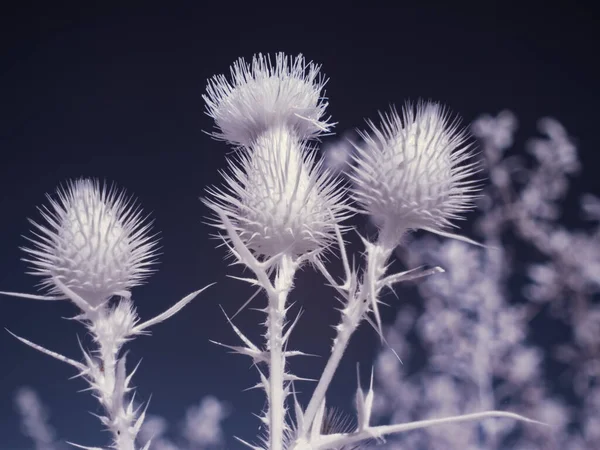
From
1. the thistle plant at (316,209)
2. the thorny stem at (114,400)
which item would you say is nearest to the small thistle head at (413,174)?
the thistle plant at (316,209)

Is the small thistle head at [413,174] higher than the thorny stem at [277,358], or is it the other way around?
the small thistle head at [413,174]

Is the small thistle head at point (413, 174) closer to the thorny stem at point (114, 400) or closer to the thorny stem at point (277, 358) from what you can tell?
the thorny stem at point (277, 358)

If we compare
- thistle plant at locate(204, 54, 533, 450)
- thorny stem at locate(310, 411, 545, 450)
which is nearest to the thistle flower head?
thistle plant at locate(204, 54, 533, 450)

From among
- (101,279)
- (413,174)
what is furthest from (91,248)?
(413,174)

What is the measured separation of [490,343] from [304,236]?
182 centimetres

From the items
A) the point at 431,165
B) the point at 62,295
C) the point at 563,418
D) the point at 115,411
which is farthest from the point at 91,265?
the point at 563,418

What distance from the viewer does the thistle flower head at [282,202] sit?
1.86m

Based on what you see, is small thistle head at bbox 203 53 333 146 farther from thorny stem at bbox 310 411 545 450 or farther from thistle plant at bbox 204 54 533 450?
thorny stem at bbox 310 411 545 450

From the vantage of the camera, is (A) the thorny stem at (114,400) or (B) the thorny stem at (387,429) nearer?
(B) the thorny stem at (387,429)

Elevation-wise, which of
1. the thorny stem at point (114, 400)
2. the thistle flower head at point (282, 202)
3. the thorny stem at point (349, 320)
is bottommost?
the thorny stem at point (114, 400)

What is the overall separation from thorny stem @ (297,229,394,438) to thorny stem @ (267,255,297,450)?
0.33 feet

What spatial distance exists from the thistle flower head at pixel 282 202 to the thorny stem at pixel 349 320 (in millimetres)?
210

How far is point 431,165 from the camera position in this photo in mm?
1734

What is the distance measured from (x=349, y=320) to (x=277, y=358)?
0.28 meters
